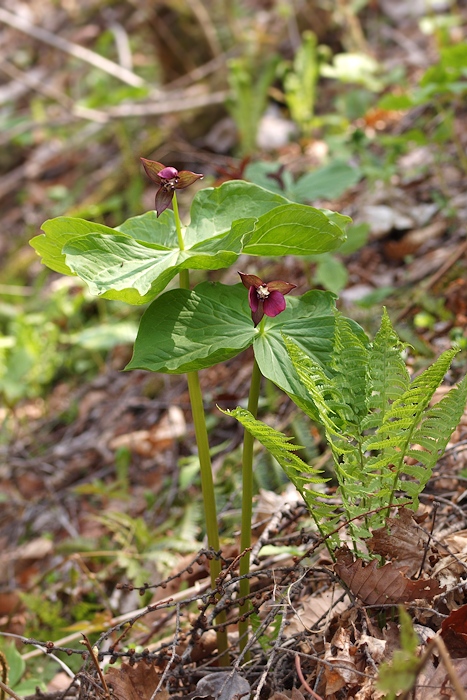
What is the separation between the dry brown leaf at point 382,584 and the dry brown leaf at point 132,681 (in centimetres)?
49

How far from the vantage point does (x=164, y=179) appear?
125 cm

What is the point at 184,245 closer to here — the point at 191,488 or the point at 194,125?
the point at 191,488

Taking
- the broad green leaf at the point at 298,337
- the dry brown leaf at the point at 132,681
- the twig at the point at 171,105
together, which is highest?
the twig at the point at 171,105

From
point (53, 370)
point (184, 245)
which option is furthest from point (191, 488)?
point (53, 370)

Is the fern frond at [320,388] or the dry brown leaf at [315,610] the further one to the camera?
the dry brown leaf at [315,610]

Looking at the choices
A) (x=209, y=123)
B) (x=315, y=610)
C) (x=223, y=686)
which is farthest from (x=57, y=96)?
(x=223, y=686)

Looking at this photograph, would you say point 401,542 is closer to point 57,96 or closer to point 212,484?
point 212,484

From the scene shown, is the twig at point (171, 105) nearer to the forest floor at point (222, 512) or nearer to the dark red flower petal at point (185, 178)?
the forest floor at point (222, 512)

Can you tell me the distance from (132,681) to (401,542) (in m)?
0.66

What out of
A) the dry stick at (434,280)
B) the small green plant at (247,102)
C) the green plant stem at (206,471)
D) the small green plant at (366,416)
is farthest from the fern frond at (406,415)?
the small green plant at (247,102)

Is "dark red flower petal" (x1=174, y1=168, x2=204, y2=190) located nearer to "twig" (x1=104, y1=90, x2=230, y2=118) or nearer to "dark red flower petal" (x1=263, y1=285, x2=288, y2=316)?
"dark red flower petal" (x1=263, y1=285, x2=288, y2=316)

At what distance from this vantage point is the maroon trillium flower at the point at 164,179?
125 cm

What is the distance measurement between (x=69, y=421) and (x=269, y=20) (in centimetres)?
523

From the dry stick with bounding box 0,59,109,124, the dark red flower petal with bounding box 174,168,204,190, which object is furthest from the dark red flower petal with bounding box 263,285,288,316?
the dry stick with bounding box 0,59,109,124
